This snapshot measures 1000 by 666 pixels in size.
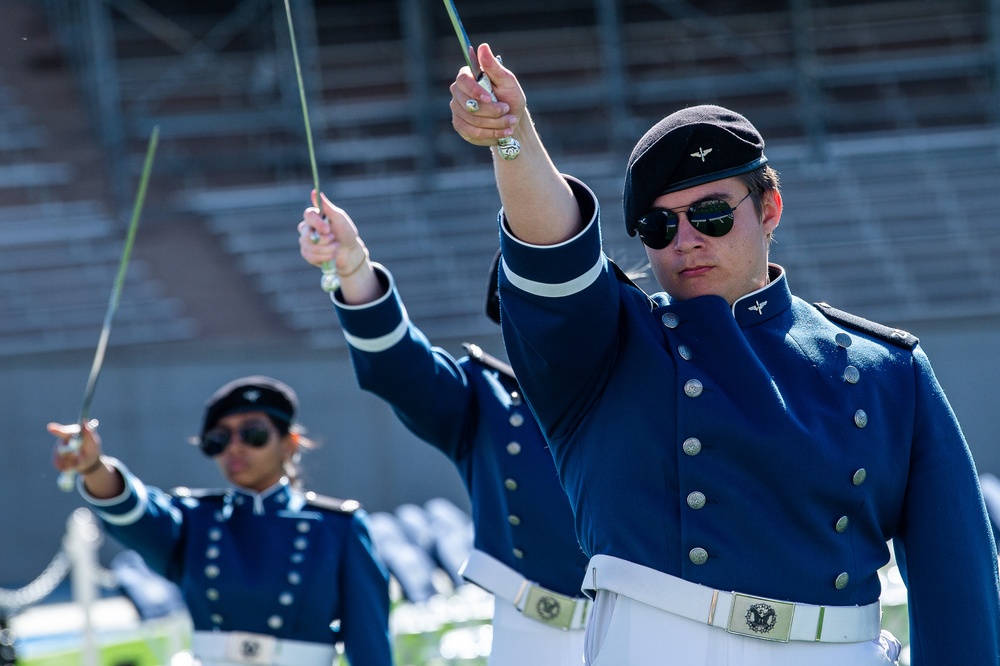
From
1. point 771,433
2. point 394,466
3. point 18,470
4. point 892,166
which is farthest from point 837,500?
point 892,166

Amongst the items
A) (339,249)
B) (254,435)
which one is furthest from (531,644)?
(254,435)

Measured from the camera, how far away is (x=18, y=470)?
11742 millimetres

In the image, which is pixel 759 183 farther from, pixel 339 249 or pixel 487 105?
pixel 339 249

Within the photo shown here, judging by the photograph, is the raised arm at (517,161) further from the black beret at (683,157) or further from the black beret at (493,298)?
the black beret at (493,298)

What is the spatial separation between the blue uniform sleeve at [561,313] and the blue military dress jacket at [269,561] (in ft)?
6.84

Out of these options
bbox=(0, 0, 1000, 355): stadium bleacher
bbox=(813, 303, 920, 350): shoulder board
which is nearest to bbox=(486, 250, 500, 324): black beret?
bbox=(813, 303, 920, 350): shoulder board

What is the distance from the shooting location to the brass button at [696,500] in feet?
6.18

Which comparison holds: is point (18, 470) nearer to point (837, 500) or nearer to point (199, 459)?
point (199, 459)

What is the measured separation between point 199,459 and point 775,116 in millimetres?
6297

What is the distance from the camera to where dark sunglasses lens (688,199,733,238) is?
77.4 inches

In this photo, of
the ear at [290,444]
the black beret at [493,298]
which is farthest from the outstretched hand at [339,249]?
the ear at [290,444]

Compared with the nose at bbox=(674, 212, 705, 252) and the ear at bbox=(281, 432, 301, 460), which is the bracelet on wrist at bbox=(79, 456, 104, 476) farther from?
the nose at bbox=(674, 212, 705, 252)

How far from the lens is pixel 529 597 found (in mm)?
3162

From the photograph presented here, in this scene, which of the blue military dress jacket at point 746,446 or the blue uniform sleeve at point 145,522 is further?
the blue uniform sleeve at point 145,522
